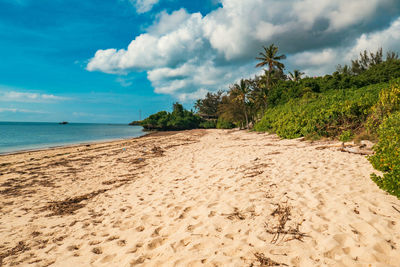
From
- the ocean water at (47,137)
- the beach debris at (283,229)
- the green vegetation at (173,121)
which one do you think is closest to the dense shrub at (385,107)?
the beach debris at (283,229)

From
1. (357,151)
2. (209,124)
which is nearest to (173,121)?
(209,124)

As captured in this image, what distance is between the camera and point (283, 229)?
296cm

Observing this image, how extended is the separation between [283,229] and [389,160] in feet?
10.0

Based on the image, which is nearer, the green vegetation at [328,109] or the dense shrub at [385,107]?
the green vegetation at [328,109]

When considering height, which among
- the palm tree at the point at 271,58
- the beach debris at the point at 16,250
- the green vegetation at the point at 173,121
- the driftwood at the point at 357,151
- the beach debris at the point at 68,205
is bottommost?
the beach debris at the point at 68,205

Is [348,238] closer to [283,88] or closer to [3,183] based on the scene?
[3,183]

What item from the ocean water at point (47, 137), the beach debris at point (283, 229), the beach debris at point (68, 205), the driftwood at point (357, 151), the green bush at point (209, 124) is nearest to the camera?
the beach debris at point (283, 229)

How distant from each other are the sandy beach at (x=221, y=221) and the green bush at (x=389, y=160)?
0.20 m

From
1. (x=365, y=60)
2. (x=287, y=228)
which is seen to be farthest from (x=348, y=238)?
(x=365, y=60)

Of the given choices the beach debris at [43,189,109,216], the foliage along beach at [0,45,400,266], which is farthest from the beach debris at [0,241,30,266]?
the beach debris at [43,189,109,216]

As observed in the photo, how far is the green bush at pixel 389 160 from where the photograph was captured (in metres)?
3.59

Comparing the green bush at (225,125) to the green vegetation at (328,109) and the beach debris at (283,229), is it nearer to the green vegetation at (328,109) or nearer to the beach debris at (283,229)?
the green vegetation at (328,109)

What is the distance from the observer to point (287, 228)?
2.97m

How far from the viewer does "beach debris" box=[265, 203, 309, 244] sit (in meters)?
2.76
